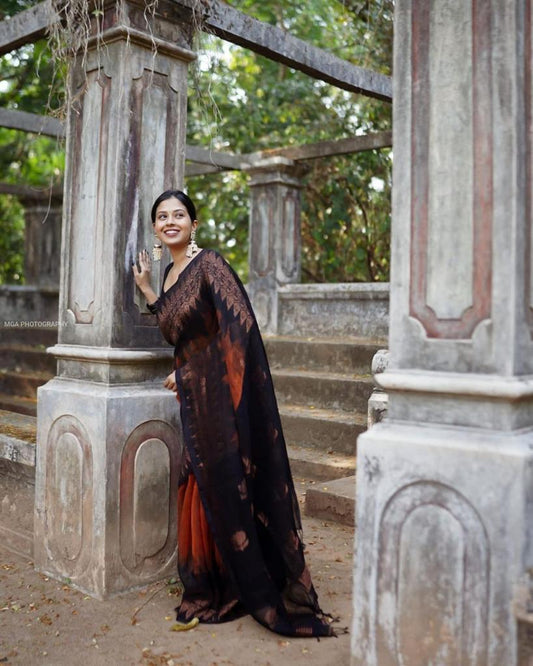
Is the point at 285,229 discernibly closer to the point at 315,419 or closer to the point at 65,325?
the point at 315,419

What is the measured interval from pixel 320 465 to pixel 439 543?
306 cm

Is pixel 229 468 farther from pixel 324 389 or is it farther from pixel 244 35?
pixel 324 389

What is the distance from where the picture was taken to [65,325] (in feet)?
11.8

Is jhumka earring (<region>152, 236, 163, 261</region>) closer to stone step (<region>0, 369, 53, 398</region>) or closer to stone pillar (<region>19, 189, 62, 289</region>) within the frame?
stone step (<region>0, 369, 53, 398</region>)

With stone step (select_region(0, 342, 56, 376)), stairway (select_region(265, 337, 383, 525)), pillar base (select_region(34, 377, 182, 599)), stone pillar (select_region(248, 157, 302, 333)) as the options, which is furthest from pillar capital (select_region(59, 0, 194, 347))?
stone step (select_region(0, 342, 56, 376))

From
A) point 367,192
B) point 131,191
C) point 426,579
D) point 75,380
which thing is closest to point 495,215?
point 426,579

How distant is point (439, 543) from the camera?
2059 mm

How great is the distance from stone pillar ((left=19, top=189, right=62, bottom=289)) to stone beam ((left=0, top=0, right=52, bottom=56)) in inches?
222

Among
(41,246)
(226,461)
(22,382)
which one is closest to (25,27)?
(226,461)

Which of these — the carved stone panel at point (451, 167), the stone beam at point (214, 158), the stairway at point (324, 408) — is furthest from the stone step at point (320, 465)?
the stone beam at point (214, 158)

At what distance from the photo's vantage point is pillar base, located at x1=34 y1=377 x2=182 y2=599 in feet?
10.6

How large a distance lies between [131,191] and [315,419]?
2.78 metres

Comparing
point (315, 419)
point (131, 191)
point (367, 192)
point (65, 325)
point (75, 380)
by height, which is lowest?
point (315, 419)

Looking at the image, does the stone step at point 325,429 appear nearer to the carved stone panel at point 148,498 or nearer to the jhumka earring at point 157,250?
the carved stone panel at point 148,498
